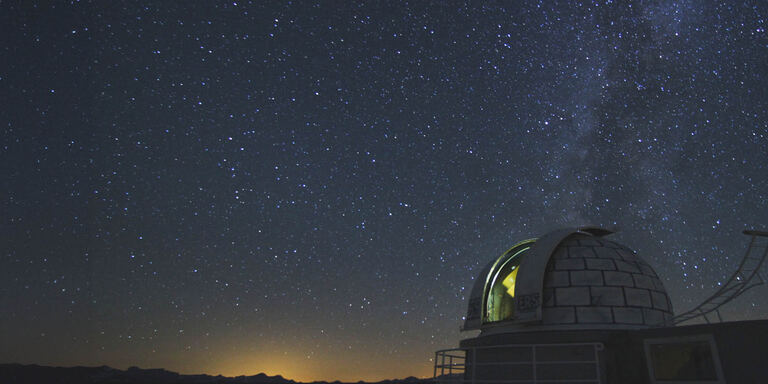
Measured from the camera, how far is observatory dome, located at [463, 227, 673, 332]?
10750mm

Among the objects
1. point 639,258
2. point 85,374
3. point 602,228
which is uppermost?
point 602,228

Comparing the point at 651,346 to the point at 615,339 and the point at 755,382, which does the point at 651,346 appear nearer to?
the point at 615,339

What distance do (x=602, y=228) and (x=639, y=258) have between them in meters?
1.34

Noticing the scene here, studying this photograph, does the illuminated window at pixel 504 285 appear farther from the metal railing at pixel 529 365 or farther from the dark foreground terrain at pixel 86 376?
the dark foreground terrain at pixel 86 376

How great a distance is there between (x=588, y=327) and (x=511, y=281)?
223 centimetres

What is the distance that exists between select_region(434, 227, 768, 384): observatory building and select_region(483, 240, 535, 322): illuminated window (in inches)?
1.1

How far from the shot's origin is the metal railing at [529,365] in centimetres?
971

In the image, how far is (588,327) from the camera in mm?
10484

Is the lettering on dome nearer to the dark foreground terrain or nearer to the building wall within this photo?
the building wall

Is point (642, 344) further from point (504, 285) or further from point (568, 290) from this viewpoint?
point (504, 285)

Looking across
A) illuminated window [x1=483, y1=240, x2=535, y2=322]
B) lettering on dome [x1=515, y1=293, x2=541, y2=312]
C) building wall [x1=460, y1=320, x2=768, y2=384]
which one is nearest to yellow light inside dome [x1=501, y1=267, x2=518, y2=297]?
illuminated window [x1=483, y1=240, x2=535, y2=322]

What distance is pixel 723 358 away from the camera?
325 inches

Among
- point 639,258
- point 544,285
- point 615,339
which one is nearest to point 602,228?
point 639,258

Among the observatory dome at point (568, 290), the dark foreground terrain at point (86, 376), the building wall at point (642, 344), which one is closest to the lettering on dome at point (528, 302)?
the observatory dome at point (568, 290)
